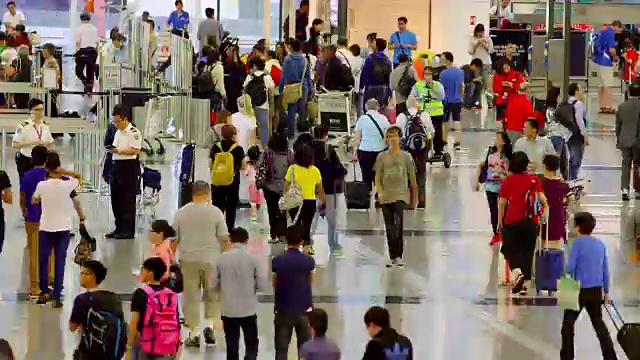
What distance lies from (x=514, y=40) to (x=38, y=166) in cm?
2611

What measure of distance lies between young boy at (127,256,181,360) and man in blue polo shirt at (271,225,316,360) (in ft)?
3.93

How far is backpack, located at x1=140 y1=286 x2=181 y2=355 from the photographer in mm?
10492

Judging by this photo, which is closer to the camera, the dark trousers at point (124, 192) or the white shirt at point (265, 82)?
the dark trousers at point (124, 192)

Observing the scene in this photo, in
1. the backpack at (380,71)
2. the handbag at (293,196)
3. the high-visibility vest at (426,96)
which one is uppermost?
the backpack at (380,71)

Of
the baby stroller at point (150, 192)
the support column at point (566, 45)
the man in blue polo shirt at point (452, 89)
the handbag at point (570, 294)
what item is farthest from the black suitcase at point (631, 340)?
the man in blue polo shirt at point (452, 89)

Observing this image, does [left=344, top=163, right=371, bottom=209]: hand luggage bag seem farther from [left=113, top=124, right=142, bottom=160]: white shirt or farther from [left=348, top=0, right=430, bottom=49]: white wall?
[left=348, top=0, right=430, bottom=49]: white wall

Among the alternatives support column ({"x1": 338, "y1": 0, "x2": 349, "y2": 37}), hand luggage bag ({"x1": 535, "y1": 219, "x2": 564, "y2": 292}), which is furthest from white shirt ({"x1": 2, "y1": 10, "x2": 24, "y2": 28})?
hand luggage bag ({"x1": 535, "y1": 219, "x2": 564, "y2": 292})

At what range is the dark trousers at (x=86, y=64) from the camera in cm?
3175

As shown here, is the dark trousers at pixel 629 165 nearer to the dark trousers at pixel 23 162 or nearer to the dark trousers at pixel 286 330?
the dark trousers at pixel 23 162

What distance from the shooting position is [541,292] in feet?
51.8

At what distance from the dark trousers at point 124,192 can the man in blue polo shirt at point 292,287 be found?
6866 millimetres

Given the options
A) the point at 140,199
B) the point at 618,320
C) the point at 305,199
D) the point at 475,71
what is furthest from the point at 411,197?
the point at 475,71

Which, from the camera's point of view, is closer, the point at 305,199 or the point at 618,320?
the point at 618,320

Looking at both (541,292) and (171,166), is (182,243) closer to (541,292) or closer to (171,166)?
(541,292)
